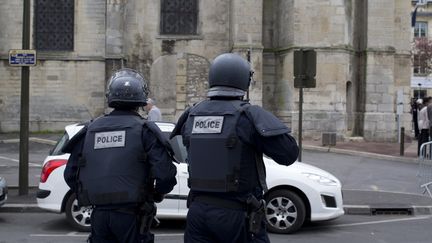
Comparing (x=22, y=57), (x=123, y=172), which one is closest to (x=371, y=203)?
(x=22, y=57)

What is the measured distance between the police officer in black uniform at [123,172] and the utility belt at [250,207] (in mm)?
401

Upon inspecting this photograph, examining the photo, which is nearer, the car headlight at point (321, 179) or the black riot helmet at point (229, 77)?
the black riot helmet at point (229, 77)

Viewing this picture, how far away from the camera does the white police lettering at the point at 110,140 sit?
4211 mm

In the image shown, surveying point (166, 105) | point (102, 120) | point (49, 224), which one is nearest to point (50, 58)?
point (166, 105)

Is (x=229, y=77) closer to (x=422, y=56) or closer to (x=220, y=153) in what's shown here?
(x=220, y=153)

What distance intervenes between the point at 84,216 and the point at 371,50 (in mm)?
18672

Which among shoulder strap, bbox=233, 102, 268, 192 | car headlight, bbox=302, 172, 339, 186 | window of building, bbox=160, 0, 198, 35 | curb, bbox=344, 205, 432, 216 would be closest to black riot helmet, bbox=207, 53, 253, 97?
shoulder strap, bbox=233, 102, 268, 192

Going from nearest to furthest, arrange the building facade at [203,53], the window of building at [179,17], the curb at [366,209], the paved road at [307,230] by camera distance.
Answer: the paved road at [307,230] → the curb at [366,209] → the building facade at [203,53] → the window of building at [179,17]

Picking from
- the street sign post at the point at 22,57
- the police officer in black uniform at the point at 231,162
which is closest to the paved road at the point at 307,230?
the street sign post at the point at 22,57

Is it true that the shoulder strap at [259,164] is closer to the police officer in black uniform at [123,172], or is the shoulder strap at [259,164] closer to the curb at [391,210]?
the police officer in black uniform at [123,172]

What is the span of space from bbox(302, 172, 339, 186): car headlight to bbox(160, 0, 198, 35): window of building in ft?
59.3

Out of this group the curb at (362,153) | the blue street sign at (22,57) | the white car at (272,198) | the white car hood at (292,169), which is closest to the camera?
the white car at (272,198)

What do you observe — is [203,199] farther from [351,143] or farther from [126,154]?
[351,143]

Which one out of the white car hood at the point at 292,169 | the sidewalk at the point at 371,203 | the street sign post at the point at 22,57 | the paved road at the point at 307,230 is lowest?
the paved road at the point at 307,230
